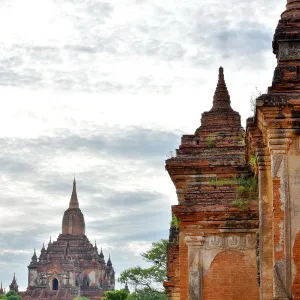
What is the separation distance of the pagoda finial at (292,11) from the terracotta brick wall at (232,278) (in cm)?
540

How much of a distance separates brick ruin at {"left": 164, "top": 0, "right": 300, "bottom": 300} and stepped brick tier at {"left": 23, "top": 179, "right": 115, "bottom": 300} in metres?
90.7

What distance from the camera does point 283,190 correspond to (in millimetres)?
11000

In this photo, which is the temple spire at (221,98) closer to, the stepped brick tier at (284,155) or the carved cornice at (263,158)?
the carved cornice at (263,158)

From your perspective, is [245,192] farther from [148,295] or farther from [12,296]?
[12,296]

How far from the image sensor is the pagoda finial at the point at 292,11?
39.6 ft

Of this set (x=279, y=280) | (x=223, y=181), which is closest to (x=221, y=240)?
(x=223, y=181)

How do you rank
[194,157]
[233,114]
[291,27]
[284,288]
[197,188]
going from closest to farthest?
[284,288] < [291,27] < [197,188] < [194,157] < [233,114]

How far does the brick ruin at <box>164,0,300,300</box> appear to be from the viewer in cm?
1094

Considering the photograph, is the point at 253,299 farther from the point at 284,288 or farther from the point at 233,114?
the point at 233,114

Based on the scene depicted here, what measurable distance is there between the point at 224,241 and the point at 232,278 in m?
0.70

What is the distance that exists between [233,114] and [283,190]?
13265 mm

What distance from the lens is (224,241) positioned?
1638 centimetres

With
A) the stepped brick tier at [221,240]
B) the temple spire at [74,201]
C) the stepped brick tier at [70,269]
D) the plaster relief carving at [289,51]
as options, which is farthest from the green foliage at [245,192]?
the temple spire at [74,201]

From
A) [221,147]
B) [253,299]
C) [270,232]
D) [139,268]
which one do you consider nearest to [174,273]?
[221,147]
